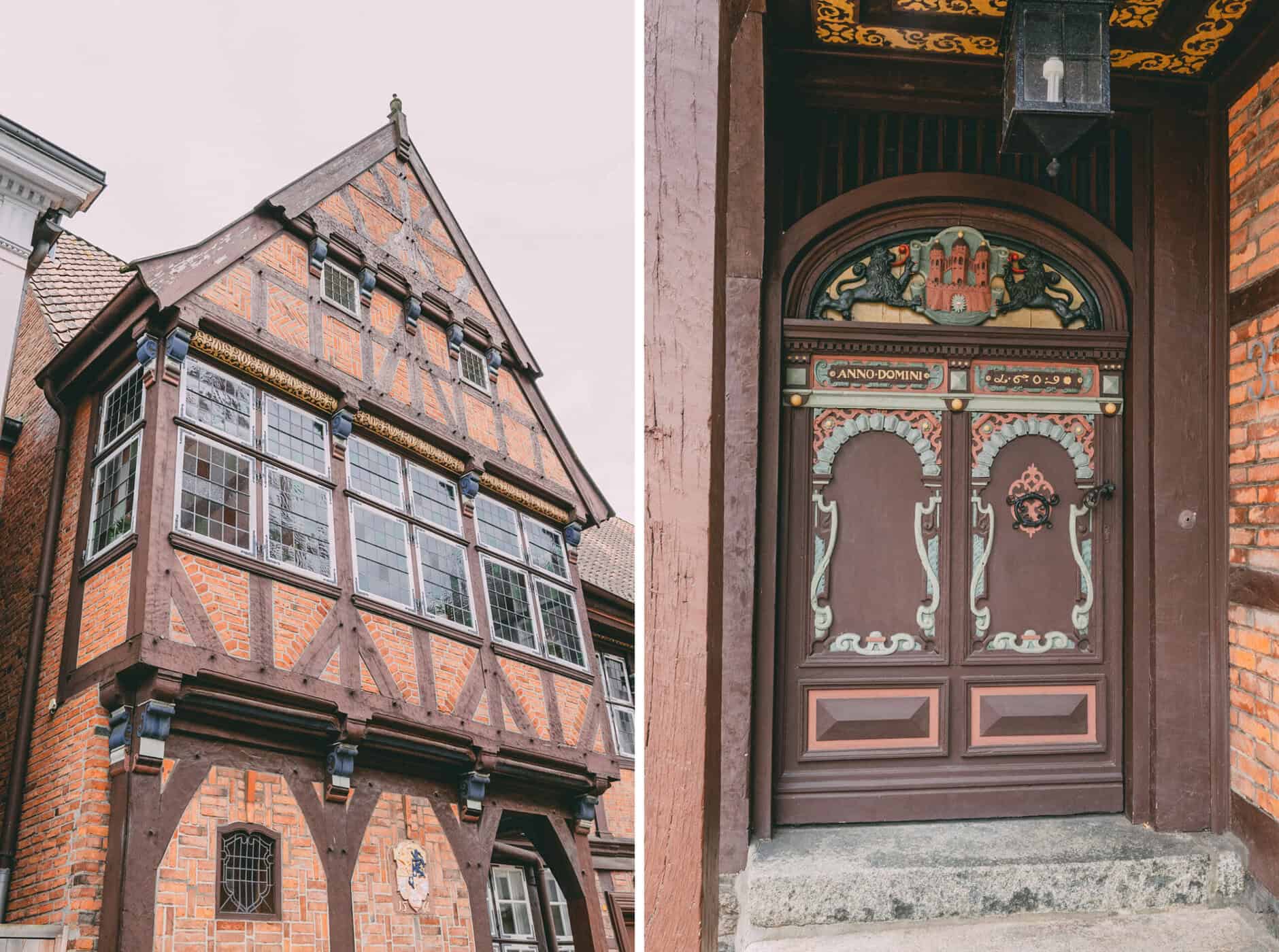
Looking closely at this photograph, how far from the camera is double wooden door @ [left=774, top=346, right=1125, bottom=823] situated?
3.39 meters

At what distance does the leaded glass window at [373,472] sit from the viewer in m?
3.19

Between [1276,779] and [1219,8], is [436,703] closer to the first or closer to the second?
[1276,779]

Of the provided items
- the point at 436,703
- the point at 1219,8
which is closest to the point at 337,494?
the point at 436,703

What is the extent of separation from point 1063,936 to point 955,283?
203 centimetres

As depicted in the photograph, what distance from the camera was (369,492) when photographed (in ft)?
10.5

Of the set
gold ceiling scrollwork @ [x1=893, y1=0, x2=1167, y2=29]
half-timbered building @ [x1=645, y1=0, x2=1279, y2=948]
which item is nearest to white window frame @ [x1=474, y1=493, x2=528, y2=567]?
half-timbered building @ [x1=645, y1=0, x2=1279, y2=948]

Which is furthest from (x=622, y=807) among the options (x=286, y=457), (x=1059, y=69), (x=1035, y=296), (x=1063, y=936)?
(x=1059, y=69)

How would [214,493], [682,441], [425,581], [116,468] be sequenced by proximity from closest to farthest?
[682,441] < [116,468] < [214,493] < [425,581]

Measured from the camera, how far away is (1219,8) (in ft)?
10.2

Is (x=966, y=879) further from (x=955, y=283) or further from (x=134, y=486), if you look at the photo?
(x=134, y=486)

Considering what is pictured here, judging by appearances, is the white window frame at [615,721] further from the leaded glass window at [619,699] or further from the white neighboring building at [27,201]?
the white neighboring building at [27,201]

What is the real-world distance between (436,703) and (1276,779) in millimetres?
2434

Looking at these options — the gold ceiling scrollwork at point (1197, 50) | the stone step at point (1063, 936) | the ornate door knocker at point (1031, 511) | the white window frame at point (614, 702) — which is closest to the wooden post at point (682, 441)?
the white window frame at point (614, 702)

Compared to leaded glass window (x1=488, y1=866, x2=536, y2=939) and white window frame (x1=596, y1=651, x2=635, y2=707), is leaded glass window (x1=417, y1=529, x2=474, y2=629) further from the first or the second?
leaded glass window (x1=488, y1=866, x2=536, y2=939)
